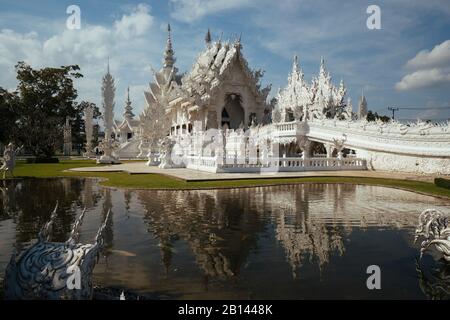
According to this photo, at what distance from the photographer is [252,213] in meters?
9.30

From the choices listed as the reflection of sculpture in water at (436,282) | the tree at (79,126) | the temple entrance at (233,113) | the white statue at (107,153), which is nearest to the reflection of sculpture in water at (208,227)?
the reflection of sculpture in water at (436,282)

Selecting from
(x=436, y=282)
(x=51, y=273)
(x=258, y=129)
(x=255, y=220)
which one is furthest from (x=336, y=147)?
(x=51, y=273)

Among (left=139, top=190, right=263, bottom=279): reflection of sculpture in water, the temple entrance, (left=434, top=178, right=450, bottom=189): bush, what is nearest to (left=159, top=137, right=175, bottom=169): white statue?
(left=139, top=190, right=263, bottom=279): reflection of sculpture in water

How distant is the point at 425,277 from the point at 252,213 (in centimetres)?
486

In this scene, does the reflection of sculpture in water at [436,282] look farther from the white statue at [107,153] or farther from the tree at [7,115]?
the tree at [7,115]

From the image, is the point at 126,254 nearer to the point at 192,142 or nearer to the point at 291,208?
the point at 291,208

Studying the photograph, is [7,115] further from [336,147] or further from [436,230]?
[436,230]

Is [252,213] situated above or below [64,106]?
below

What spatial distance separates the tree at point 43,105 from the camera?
49.0 meters

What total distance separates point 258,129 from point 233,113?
13.0m

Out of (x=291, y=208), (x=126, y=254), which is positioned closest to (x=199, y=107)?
(x=291, y=208)

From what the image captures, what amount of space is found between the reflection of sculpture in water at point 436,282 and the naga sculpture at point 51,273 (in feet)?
12.9

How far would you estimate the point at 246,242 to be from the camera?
6.56m

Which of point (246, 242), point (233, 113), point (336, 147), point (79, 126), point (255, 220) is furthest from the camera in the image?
point (79, 126)
